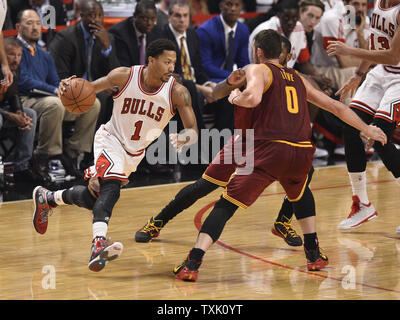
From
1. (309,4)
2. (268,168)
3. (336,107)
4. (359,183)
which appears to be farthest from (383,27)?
(309,4)

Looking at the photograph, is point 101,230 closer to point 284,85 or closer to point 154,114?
point 154,114

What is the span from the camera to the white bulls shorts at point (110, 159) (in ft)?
18.2

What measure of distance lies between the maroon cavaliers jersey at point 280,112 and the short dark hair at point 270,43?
90 millimetres

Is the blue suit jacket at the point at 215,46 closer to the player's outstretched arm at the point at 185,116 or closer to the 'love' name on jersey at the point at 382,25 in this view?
the 'love' name on jersey at the point at 382,25

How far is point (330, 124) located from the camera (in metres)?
10.8

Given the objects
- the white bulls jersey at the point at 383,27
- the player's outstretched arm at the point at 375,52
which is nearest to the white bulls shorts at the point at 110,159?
the player's outstretched arm at the point at 375,52

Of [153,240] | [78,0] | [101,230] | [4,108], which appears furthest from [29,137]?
[101,230]

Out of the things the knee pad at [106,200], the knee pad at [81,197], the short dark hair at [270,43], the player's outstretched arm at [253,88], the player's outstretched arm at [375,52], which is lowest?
the knee pad at [81,197]

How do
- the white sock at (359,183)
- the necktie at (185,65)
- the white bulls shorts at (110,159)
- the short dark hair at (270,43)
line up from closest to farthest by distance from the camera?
the short dark hair at (270,43) < the white bulls shorts at (110,159) < the white sock at (359,183) < the necktie at (185,65)

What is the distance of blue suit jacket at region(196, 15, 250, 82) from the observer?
393 inches

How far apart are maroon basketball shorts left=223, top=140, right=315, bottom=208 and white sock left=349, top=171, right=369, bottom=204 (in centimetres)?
158

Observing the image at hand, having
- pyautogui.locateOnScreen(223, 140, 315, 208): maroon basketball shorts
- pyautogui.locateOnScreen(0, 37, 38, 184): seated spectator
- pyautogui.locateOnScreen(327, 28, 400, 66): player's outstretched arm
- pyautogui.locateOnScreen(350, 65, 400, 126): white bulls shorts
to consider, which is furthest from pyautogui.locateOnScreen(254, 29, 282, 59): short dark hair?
pyautogui.locateOnScreen(0, 37, 38, 184): seated spectator

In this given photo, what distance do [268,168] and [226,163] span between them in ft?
2.66

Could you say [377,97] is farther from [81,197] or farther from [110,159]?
[81,197]
